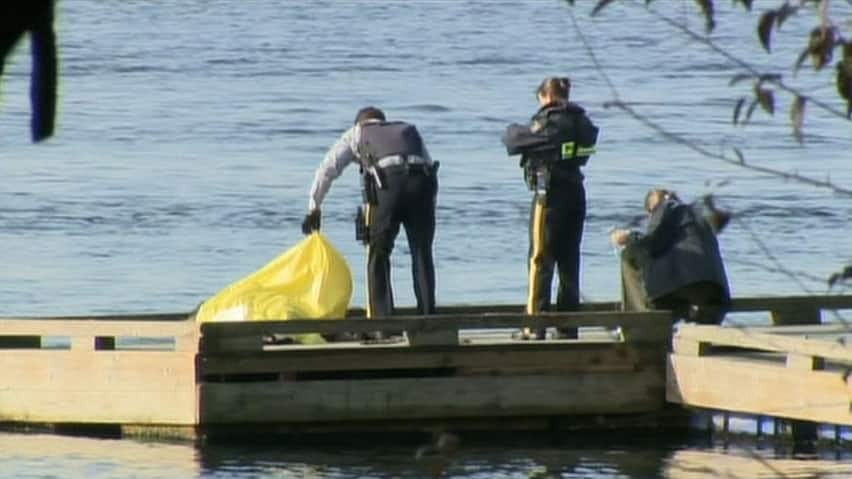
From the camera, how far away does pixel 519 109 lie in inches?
1768

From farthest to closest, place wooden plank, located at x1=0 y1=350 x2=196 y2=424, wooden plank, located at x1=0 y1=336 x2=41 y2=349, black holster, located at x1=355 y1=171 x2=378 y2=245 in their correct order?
wooden plank, located at x1=0 y1=336 x2=41 y2=349 → black holster, located at x1=355 y1=171 x2=378 y2=245 → wooden plank, located at x1=0 y1=350 x2=196 y2=424

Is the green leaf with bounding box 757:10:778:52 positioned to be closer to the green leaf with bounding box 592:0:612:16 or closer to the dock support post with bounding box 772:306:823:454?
the green leaf with bounding box 592:0:612:16

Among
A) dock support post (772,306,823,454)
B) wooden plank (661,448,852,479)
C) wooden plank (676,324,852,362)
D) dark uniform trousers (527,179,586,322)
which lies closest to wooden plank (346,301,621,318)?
dark uniform trousers (527,179,586,322)

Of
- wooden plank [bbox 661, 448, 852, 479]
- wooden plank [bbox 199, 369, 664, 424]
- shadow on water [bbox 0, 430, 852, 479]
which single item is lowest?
shadow on water [bbox 0, 430, 852, 479]

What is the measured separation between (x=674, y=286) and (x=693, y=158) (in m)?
23.0

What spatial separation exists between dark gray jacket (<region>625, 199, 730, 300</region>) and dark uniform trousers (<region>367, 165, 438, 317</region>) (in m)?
1.01

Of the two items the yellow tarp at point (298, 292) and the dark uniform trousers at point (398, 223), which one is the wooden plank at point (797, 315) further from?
the yellow tarp at point (298, 292)

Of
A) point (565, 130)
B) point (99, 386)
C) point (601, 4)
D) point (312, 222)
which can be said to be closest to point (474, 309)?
point (312, 222)

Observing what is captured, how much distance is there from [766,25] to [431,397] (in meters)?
8.62

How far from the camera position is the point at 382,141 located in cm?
1272

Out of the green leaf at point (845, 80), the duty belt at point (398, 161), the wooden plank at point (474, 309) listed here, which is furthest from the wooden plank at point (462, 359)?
the green leaf at point (845, 80)

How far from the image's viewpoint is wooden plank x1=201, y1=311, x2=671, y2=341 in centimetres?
1230

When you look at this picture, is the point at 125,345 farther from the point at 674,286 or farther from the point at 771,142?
the point at 771,142

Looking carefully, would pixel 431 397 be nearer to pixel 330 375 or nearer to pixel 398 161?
pixel 330 375
